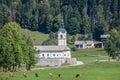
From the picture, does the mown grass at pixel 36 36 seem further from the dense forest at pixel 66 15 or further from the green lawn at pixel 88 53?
the green lawn at pixel 88 53

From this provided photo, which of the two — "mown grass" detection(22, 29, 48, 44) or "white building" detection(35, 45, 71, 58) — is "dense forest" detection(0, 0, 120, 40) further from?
"white building" detection(35, 45, 71, 58)

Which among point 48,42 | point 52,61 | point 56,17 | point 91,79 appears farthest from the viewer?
point 56,17

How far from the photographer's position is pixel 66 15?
18738cm

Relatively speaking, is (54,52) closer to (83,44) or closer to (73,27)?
(83,44)

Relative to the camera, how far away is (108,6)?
633 ft

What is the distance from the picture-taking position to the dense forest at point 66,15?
178538 mm

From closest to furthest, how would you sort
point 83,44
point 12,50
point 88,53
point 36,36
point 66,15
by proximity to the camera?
point 12,50 → point 88,53 → point 83,44 → point 36,36 → point 66,15

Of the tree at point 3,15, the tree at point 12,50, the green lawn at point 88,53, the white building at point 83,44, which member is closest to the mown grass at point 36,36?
the tree at point 3,15

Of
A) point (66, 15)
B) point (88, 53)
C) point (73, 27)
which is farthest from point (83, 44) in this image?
point (66, 15)

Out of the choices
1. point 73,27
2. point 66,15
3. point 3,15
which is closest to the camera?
point 73,27

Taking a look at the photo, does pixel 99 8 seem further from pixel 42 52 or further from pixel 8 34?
pixel 8 34

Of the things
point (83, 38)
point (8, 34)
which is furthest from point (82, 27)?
point (8, 34)

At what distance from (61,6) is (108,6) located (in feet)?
56.3

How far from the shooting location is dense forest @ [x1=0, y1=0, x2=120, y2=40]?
179m
